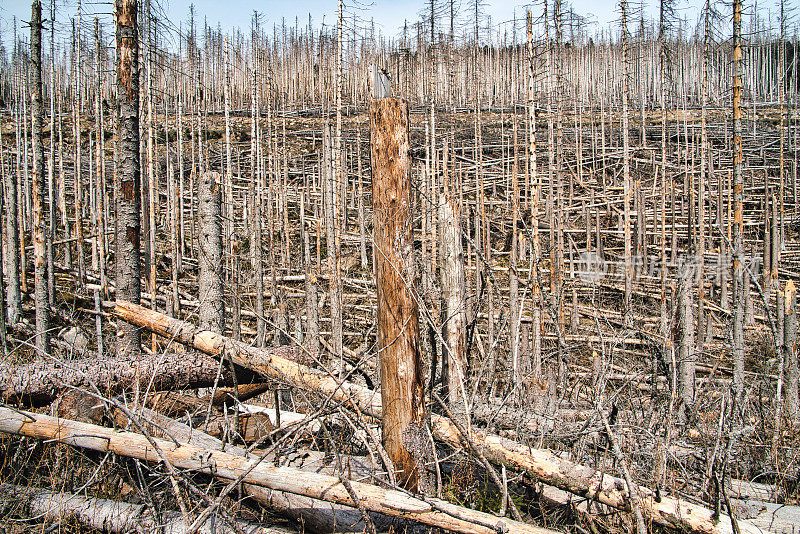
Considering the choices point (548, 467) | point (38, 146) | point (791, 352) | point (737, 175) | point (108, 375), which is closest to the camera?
point (548, 467)

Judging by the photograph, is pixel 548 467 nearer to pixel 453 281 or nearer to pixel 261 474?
pixel 261 474

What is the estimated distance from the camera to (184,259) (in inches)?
551

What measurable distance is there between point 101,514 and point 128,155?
4274 mm

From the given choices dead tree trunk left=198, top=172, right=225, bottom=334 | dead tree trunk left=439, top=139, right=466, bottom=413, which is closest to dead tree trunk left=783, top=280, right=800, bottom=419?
dead tree trunk left=439, top=139, right=466, bottom=413

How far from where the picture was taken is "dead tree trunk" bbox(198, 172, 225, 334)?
6305mm

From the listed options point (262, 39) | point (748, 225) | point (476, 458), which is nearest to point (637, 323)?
point (748, 225)

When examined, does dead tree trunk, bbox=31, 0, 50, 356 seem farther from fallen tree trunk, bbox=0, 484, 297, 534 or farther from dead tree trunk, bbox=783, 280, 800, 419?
dead tree trunk, bbox=783, 280, 800, 419

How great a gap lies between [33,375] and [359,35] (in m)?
8.34

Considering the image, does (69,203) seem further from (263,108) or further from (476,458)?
(476,458)

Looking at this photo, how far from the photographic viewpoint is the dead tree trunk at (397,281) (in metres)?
2.99

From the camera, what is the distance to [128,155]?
6.09m

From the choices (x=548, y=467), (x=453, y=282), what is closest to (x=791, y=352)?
(x=453, y=282)

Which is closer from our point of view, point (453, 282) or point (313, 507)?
point (313, 507)

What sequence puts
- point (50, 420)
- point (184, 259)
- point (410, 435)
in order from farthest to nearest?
point (184, 259) → point (50, 420) → point (410, 435)
